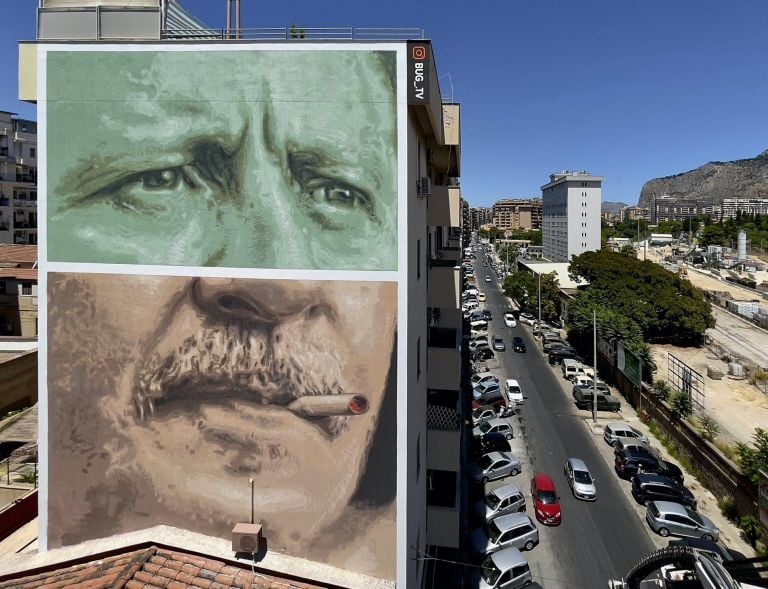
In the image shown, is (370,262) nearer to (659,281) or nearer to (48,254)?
(48,254)

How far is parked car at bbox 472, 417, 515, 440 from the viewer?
1129 inches

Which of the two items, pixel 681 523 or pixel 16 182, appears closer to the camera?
pixel 681 523

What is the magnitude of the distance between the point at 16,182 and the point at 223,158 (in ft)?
174

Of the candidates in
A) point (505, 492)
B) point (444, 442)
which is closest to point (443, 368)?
point (444, 442)

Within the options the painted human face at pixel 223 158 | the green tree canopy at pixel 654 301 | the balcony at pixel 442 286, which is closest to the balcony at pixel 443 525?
the balcony at pixel 442 286

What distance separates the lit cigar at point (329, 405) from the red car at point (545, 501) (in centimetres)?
1587

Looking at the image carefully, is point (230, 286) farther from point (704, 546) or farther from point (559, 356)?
point (559, 356)

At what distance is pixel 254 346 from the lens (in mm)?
9305

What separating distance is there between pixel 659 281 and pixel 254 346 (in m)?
54.1

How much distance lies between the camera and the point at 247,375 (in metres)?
9.36

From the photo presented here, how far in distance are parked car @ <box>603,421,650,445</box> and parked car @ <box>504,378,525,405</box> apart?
245 inches

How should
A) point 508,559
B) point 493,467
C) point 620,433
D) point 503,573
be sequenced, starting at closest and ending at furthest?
point 503,573 < point 508,559 < point 493,467 < point 620,433

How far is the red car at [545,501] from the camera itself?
2103 centimetres

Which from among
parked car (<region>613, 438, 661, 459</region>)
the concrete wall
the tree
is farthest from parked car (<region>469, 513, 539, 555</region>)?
the concrete wall
